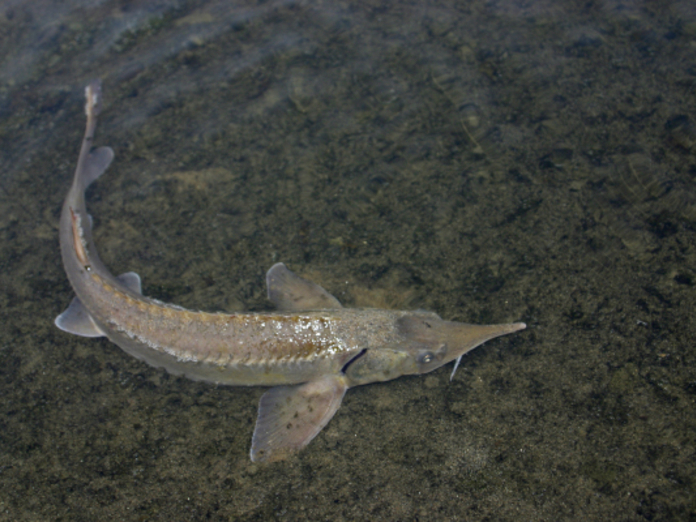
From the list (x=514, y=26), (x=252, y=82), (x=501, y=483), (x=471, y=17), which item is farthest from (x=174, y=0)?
(x=501, y=483)

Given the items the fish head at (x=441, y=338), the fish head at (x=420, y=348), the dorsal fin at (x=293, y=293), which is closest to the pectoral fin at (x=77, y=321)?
the dorsal fin at (x=293, y=293)

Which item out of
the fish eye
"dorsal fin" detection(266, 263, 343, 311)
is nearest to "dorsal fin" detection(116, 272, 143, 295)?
"dorsal fin" detection(266, 263, 343, 311)

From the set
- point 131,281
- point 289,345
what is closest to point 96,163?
point 131,281

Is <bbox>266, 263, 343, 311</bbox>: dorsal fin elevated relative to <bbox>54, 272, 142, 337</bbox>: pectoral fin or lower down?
lower down

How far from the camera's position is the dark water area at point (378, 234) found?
2.87m

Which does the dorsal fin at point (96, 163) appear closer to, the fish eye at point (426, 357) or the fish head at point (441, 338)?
the fish head at point (441, 338)

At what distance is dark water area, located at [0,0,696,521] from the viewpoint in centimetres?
287

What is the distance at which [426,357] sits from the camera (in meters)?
3.26

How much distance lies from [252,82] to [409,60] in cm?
166

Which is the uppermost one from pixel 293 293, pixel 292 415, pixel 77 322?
pixel 77 322

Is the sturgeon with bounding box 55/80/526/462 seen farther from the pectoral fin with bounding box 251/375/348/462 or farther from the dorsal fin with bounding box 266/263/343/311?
the dorsal fin with bounding box 266/263/343/311

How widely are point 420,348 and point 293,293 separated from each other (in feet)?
3.53

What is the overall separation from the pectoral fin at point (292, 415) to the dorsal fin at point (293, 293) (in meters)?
0.58

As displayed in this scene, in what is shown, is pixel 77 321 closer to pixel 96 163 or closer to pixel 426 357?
pixel 96 163
